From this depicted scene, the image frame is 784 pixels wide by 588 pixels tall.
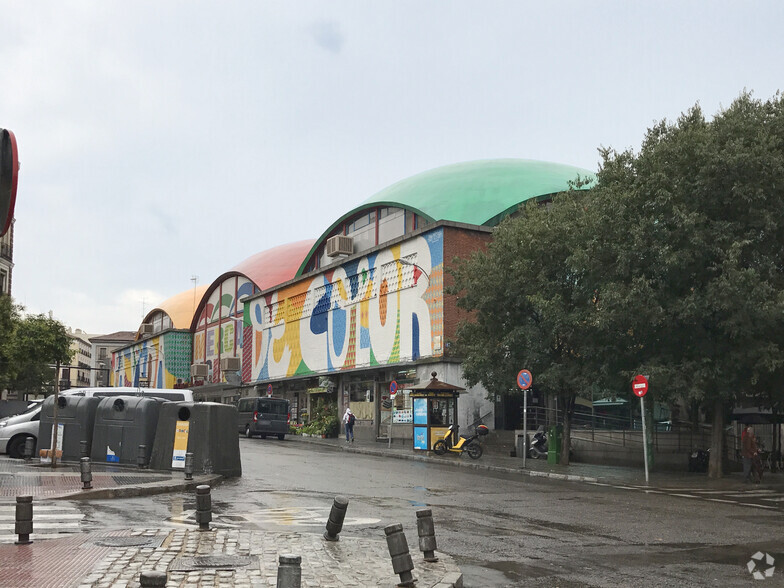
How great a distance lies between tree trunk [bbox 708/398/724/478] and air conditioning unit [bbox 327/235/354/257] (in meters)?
27.8

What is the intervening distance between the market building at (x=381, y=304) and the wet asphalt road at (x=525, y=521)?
14.8 metres

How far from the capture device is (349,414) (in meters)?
42.2

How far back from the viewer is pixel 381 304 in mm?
44219

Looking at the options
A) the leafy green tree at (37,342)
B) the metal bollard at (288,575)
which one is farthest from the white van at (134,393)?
the metal bollard at (288,575)

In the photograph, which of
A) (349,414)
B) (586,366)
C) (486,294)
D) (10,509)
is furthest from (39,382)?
(10,509)

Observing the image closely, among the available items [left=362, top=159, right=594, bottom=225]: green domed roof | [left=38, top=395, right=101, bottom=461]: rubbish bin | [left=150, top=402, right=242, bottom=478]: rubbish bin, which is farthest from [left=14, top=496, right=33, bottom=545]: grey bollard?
[left=362, top=159, right=594, bottom=225]: green domed roof

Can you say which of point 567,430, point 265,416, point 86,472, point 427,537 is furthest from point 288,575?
point 265,416

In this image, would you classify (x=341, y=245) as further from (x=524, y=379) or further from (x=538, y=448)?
(x=524, y=379)

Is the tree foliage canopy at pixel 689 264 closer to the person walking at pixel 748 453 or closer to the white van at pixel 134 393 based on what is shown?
the person walking at pixel 748 453

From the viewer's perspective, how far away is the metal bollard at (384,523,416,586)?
7.70m

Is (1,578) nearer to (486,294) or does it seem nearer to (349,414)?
(486,294)

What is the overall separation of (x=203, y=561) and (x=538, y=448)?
23.5m

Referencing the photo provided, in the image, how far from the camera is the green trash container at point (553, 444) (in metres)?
28.2

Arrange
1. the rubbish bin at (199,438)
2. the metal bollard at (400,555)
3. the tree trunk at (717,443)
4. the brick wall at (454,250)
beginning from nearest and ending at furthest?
1. the metal bollard at (400,555)
2. the rubbish bin at (199,438)
3. the tree trunk at (717,443)
4. the brick wall at (454,250)
